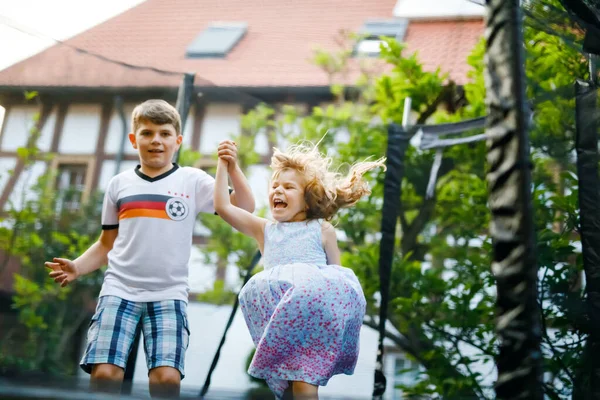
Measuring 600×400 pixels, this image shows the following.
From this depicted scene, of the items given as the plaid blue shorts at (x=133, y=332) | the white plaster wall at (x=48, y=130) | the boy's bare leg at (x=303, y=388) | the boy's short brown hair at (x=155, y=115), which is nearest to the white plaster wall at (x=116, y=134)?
the white plaster wall at (x=48, y=130)

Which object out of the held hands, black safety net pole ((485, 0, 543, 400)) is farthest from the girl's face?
black safety net pole ((485, 0, 543, 400))

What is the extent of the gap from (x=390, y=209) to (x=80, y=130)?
1.09 metres

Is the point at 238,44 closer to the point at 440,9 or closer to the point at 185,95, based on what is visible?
the point at 440,9

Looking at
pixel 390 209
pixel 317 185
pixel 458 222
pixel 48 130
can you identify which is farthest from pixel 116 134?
pixel 458 222

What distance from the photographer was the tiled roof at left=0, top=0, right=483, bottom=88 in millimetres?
2158

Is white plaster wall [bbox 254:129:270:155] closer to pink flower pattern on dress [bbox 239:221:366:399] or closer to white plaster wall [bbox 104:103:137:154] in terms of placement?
white plaster wall [bbox 104:103:137:154]

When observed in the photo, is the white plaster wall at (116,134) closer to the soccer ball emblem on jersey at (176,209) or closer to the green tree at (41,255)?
the green tree at (41,255)

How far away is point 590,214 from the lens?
174 centimetres

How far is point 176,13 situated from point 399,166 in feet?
8.98

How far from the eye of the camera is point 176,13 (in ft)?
15.1

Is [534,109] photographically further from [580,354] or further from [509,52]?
[509,52]

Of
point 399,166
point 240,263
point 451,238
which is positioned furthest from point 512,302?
point 451,238

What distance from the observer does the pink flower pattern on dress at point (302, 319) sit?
1.25 meters

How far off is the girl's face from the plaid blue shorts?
27 cm
